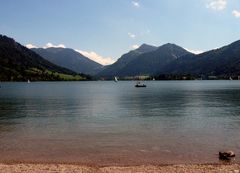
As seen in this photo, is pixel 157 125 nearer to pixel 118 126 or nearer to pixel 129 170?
pixel 118 126

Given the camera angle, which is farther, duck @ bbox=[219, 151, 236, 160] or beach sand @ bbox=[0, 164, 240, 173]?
duck @ bbox=[219, 151, 236, 160]

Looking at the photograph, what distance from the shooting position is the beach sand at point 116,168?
32.8 m

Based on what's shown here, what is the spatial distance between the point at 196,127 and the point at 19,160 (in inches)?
1400

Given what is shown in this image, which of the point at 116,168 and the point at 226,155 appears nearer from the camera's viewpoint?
the point at 116,168

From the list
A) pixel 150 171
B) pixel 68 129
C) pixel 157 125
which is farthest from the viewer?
pixel 157 125

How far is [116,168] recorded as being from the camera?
114 feet

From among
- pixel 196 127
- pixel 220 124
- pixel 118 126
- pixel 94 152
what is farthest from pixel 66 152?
pixel 220 124

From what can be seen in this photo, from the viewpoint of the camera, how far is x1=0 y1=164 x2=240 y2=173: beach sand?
32781mm

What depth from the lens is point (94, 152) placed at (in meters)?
43.5

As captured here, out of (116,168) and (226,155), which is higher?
(226,155)

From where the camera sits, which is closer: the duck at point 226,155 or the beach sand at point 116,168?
the beach sand at point 116,168

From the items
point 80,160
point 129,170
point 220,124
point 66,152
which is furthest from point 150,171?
point 220,124

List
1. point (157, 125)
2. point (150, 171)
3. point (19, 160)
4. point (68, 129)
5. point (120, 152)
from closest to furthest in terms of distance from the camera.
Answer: point (150, 171) < point (19, 160) < point (120, 152) < point (68, 129) < point (157, 125)

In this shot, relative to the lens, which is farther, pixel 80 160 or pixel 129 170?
pixel 80 160
